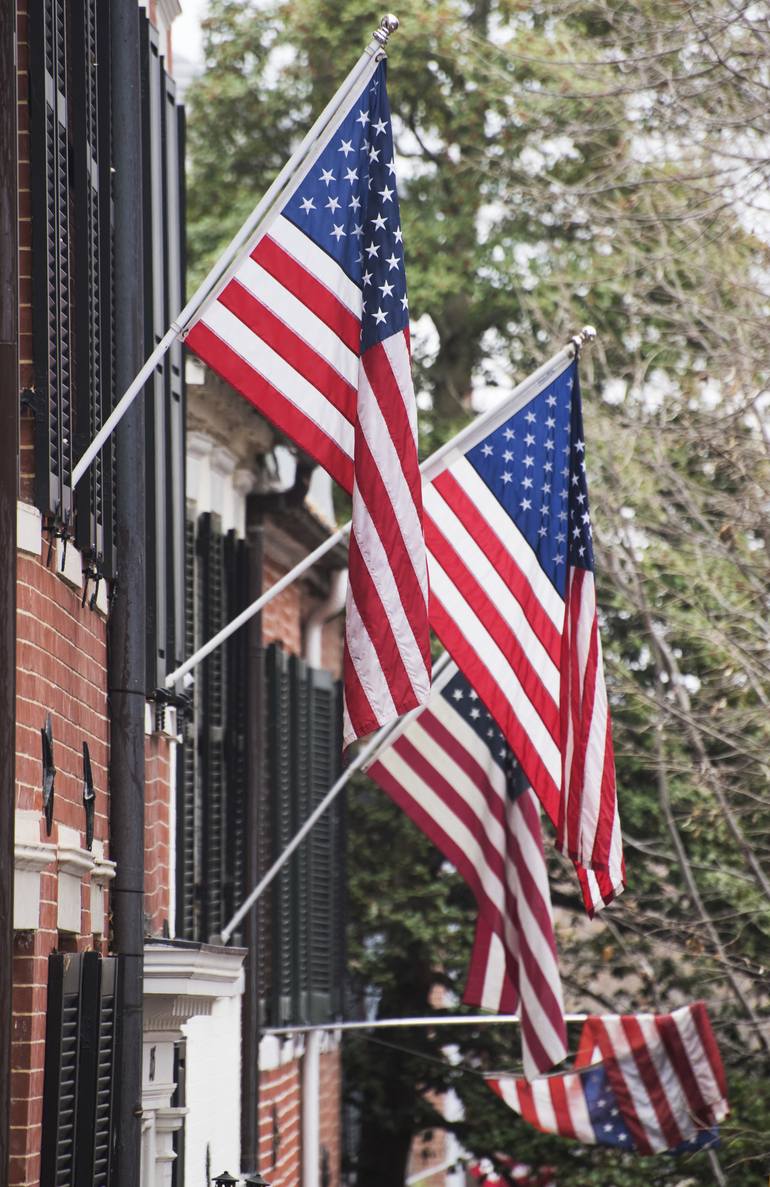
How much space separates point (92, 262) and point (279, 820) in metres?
8.93

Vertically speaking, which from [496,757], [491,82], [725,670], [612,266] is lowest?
[496,757]

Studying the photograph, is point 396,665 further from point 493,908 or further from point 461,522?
point 493,908

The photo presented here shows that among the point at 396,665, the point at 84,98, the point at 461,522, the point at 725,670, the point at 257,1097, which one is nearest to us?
the point at 396,665

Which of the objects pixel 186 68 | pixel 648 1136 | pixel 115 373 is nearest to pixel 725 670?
pixel 648 1136

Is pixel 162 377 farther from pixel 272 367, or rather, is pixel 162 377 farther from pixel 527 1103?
pixel 527 1103

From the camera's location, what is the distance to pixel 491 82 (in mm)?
23938

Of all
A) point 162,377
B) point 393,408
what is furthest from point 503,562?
point 393,408

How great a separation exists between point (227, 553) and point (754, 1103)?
697cm

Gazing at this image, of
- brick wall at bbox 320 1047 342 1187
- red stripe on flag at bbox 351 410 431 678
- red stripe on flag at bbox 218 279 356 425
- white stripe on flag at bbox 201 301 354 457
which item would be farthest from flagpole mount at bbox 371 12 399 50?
brick wall at bbox 320 1047 342 1187

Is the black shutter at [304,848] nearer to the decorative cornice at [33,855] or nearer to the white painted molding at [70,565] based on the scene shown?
the white painted molding at [70,565]

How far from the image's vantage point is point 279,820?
16.6 metres

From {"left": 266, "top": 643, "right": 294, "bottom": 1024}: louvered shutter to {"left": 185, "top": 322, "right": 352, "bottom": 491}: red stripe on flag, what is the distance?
9.09 metres

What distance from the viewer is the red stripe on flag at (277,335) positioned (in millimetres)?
7648

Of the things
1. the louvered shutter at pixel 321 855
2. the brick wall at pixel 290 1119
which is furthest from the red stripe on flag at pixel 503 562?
the louvered shutter at pixel 321 855
